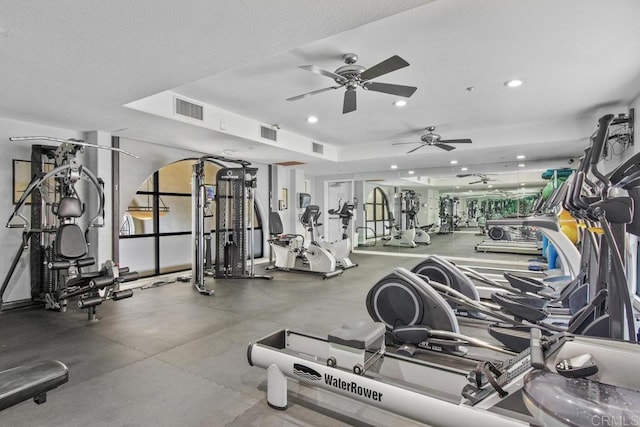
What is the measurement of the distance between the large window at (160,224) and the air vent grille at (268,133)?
1.70 meters

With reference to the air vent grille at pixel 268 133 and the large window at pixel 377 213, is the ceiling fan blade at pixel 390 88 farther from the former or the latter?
the large window at pixel 377 213

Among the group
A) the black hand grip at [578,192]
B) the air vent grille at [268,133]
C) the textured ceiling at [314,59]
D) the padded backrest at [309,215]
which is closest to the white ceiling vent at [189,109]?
the textured ceiling at [314,59]

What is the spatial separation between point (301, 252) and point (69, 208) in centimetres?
429

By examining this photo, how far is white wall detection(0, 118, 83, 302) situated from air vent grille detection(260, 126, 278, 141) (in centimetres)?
321

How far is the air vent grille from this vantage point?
5840 mm

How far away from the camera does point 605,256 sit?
216 cm

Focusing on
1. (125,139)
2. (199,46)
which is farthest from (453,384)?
(125,139)

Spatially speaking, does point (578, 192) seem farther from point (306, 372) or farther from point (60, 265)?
point (60, 265)

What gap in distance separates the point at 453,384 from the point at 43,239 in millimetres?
5267

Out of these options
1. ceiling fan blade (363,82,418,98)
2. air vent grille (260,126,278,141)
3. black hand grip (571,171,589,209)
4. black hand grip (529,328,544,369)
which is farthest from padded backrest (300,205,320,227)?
A: black hand grip (529,328,544,369)

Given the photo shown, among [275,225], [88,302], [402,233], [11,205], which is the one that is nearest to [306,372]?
[88,302]

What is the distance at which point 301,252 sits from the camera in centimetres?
720

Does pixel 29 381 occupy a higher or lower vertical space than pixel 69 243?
lower

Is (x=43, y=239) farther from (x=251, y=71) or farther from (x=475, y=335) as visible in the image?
(x=475, y=335)
